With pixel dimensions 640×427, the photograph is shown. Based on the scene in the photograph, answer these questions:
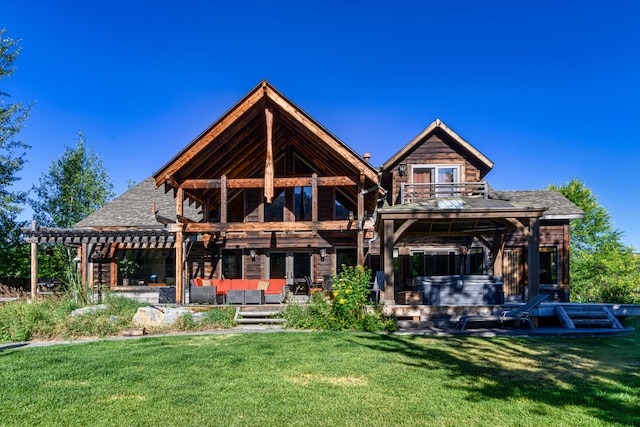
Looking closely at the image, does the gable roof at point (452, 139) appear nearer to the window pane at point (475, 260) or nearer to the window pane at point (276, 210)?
the window pane at point (475, 260)

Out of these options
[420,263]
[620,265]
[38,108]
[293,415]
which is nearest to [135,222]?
[420,263]

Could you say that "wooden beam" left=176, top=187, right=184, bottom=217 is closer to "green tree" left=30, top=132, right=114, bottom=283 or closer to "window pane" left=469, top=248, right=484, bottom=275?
"window pane" left=469, top=248, right=484, bottom=275

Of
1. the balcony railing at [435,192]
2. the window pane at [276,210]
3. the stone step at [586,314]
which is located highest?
the balcony railing at [435,192]

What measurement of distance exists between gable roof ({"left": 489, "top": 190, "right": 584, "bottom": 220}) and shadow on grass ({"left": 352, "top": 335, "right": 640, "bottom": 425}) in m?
7.84

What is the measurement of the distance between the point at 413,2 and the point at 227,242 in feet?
43.0

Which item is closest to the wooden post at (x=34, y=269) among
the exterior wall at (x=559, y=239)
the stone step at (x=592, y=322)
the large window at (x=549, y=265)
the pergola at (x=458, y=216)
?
the pergola at (x=458, y=216)

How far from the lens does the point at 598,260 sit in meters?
30.7

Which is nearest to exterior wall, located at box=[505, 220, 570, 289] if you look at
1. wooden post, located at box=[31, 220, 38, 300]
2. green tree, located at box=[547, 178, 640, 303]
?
green tree, located at box=[547, 178, 640, 303]

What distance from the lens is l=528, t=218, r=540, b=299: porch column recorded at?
12.0 meters

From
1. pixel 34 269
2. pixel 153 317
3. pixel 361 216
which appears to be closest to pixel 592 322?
pixel 361 216

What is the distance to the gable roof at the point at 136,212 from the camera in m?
19.2

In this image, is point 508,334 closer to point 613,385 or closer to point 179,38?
point 613,385

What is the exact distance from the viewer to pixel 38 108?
27672 millimetres

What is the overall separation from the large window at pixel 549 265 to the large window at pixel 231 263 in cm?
1299
